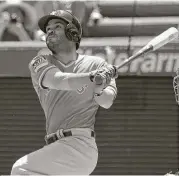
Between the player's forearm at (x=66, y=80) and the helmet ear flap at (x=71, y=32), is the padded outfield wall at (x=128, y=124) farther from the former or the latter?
the player's forearm at (x=66, y=80)

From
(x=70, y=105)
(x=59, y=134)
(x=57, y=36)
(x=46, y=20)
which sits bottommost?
(x=59, y=134)

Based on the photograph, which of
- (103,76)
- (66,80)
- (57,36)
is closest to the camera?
(103,76)

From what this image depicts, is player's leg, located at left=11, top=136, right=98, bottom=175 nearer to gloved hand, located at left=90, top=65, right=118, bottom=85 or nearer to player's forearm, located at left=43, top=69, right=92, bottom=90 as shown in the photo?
player's forearm, located at left=43, top=69, right=92, bottom=90

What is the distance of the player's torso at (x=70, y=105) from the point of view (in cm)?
373

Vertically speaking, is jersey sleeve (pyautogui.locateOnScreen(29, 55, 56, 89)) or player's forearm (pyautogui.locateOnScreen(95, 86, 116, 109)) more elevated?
jersey sleeve (pyautogui.locateOnScreen(29, 55, 56, 89))

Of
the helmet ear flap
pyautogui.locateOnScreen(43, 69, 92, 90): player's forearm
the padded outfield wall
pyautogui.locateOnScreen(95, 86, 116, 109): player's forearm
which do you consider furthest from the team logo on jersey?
the padded outfield wall

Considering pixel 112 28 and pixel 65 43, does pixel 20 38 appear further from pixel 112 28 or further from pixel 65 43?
pixel 65 43

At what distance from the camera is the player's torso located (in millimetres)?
3727

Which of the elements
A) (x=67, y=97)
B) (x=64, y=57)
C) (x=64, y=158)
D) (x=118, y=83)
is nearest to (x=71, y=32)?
(x=64, y=57)

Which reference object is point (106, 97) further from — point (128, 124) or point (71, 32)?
point (128, 124)

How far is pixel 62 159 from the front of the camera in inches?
139

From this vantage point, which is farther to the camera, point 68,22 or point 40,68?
point 68,22

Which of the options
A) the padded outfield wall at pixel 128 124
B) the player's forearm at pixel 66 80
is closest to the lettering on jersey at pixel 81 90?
the player's forearm at pixel 66 80

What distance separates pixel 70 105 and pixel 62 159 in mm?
381
